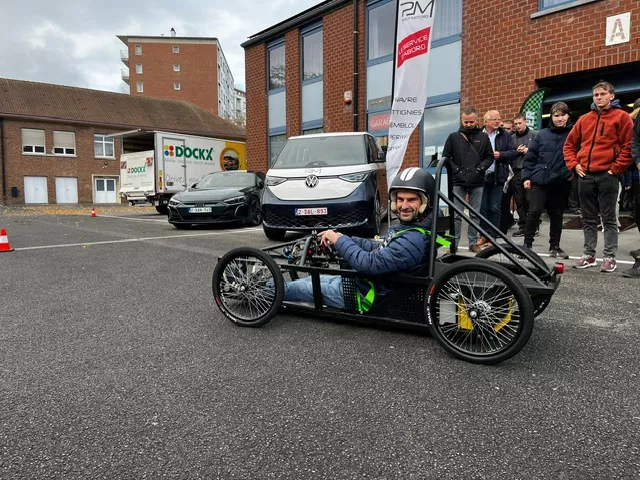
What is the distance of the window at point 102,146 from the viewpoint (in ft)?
120

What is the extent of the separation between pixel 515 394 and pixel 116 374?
207cm

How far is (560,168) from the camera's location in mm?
5637

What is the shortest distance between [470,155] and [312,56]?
11.1 meters

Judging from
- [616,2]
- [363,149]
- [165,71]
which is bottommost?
[363,149]

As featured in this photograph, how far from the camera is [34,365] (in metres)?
2.65

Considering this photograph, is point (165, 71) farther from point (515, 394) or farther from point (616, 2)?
point (515, 394)

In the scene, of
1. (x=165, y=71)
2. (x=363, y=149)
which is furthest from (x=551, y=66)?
(x=165, y=71)

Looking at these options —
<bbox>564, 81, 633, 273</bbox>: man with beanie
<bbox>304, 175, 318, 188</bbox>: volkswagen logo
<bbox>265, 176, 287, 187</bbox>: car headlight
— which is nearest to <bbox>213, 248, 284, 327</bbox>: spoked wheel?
<bbox>304, 175, 318, 188</bbox>: volkswagen logo

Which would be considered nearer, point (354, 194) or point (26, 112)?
point (354, 194)

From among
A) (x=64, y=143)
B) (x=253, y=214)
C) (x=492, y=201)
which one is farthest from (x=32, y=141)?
(x=492, y=201)

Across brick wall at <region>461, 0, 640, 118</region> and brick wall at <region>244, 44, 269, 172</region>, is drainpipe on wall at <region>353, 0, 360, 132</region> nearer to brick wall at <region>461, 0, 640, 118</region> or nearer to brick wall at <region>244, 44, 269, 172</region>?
brick wall at <region>461, 0, 640, 118</region>

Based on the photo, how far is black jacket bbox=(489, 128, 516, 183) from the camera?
6449mm

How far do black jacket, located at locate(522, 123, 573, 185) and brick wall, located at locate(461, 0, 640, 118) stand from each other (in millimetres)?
4572

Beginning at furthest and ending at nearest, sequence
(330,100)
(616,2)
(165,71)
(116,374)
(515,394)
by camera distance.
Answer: (165,71) → (330,100) → (616,2) → (116,374) → (515,394)
